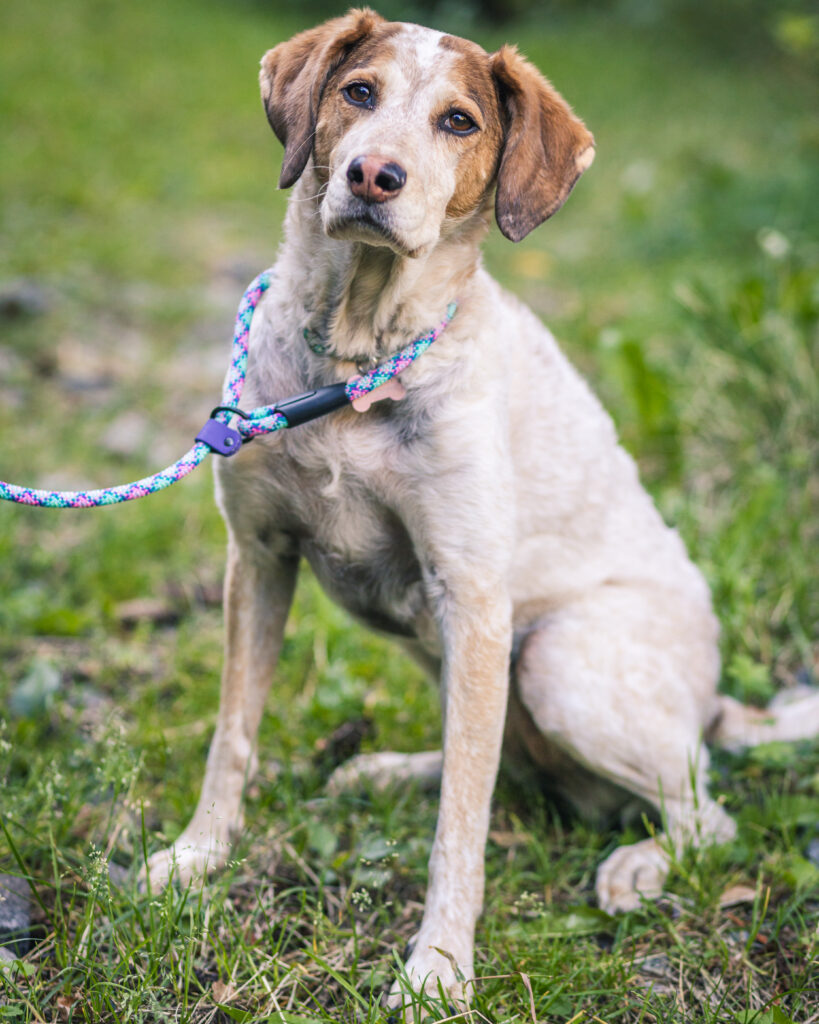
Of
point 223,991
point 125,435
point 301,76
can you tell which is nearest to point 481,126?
point 301,76

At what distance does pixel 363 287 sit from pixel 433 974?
1578 mm

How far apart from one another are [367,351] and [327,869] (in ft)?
4.33

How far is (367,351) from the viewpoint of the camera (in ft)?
7.48

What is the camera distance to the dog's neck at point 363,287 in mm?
2258

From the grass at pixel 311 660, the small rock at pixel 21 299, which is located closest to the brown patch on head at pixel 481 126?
the grass at pixel 311 660

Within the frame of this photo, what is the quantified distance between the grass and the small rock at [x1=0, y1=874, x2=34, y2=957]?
5cm

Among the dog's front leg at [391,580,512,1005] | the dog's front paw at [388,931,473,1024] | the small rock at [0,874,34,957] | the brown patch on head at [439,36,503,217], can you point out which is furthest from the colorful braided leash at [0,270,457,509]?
the dog's front paw at [388,931,473,1024]

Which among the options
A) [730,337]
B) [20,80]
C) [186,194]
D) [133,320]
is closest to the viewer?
[730,337]

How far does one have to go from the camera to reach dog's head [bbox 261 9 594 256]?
2150 mm

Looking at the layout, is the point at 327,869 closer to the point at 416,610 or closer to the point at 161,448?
the point at 416,610

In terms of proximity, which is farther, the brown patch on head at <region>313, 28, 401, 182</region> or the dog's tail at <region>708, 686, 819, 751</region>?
the dog's tail at <region>708, 686, 819, 751</region>

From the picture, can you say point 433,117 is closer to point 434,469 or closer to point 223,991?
point 434,469

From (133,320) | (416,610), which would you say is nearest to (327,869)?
(416,610)

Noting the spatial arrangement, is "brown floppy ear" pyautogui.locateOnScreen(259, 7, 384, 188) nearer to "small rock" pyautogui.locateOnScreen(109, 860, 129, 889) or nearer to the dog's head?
the dog's head
